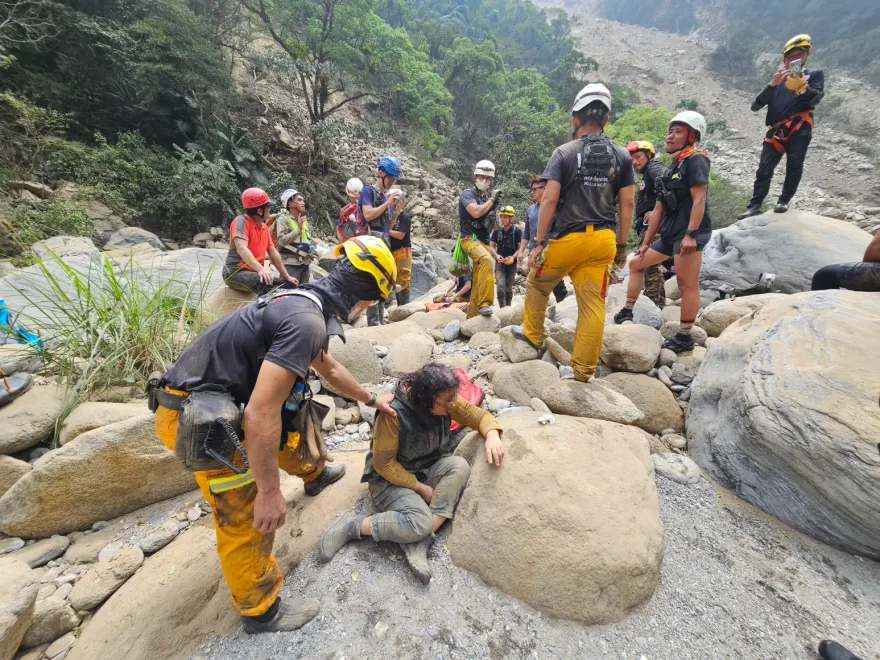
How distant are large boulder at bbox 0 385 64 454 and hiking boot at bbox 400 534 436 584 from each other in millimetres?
2876

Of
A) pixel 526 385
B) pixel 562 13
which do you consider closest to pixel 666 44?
pixel 562 13

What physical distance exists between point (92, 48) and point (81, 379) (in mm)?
12124

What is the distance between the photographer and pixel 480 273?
18.2 ft

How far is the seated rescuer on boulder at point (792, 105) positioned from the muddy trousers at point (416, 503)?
558 centimetres

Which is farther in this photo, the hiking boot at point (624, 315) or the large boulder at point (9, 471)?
the hiking boot at point (624, 315)

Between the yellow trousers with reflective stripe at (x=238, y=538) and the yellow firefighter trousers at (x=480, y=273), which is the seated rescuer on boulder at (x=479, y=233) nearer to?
the yellow firefighter trousers at (x=480, y=273)

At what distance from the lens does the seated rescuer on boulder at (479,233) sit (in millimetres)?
5219

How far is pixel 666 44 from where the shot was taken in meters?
55.6

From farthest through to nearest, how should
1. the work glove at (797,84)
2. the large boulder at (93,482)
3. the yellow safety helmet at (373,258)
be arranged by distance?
the work glove at (797,84) < the large boulder at (93,482) < the yellow safety helmet at (373,258)

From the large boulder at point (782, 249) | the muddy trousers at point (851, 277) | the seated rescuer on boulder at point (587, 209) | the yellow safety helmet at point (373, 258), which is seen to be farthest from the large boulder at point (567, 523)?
the large boulder at point (782, 249)

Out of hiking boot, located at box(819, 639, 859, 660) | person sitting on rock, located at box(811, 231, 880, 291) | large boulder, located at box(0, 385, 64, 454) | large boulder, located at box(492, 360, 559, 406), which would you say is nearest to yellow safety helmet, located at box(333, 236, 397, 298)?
large boulder, located at box(492, 360, 559, 406)

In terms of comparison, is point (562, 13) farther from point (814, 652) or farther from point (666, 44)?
point (814, 652)

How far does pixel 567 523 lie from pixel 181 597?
2.17 m

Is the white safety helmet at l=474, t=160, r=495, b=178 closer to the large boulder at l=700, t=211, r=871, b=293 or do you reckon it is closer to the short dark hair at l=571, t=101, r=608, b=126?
the short dark hair at l=571, t=101, r=608, b=126
